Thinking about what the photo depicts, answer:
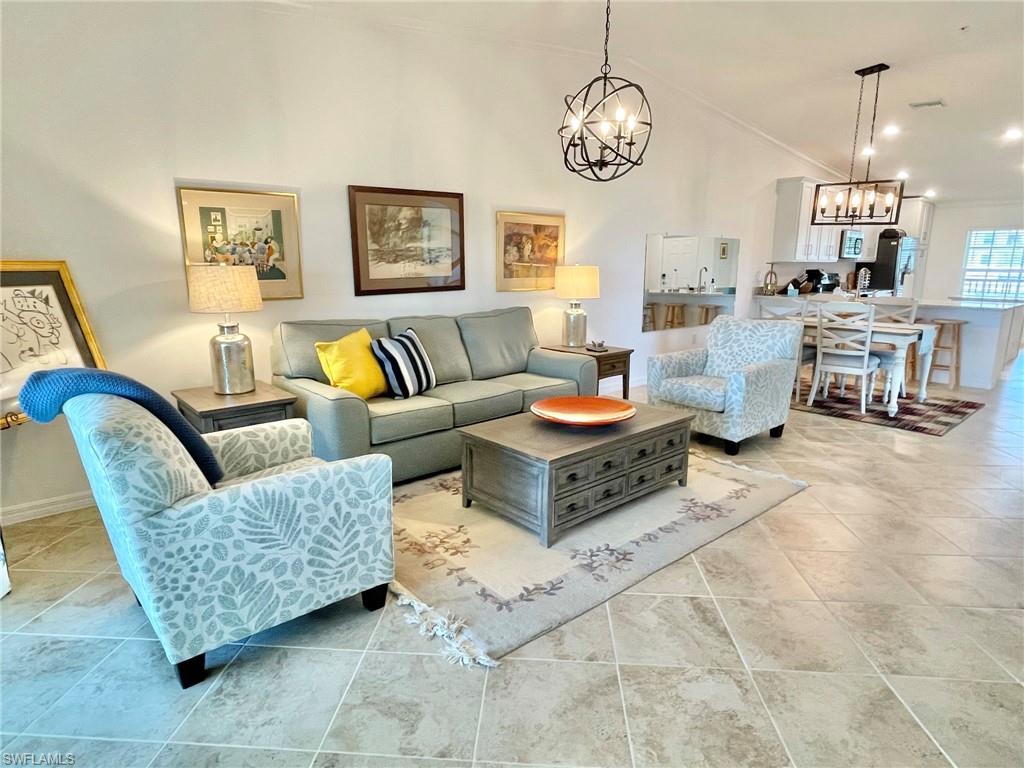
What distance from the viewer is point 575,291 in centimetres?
470

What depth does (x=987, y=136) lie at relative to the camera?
642cm

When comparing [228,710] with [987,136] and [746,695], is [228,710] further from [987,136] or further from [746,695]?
[987,136]

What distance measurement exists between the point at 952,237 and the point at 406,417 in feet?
38.0

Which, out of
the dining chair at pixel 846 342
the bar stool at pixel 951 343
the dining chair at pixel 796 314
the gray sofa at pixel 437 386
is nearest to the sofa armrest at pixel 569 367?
the gray sofa at pixel 437 386

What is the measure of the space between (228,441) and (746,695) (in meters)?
2.11

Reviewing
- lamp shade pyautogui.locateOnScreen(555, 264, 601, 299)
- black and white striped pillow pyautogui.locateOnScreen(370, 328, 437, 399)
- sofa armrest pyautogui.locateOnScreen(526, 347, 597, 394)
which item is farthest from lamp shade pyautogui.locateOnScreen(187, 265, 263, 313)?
lamp shade pyautogui.locateOnScreen(555, 264, 601, 299)

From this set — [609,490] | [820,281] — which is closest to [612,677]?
[609,490]

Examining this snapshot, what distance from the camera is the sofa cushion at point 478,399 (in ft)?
11.4

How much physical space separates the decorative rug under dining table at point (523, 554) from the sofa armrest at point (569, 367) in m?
1.06

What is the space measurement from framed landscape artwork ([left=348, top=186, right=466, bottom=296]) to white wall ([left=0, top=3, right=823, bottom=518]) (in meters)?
0.09

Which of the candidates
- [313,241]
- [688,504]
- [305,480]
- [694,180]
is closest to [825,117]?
[694,180]

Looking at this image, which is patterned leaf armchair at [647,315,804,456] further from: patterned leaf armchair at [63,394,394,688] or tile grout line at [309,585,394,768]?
patterned leaf armchair at [63,394,394,688]

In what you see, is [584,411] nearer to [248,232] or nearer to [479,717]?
[479,717]

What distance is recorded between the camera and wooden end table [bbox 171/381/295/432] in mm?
2791
